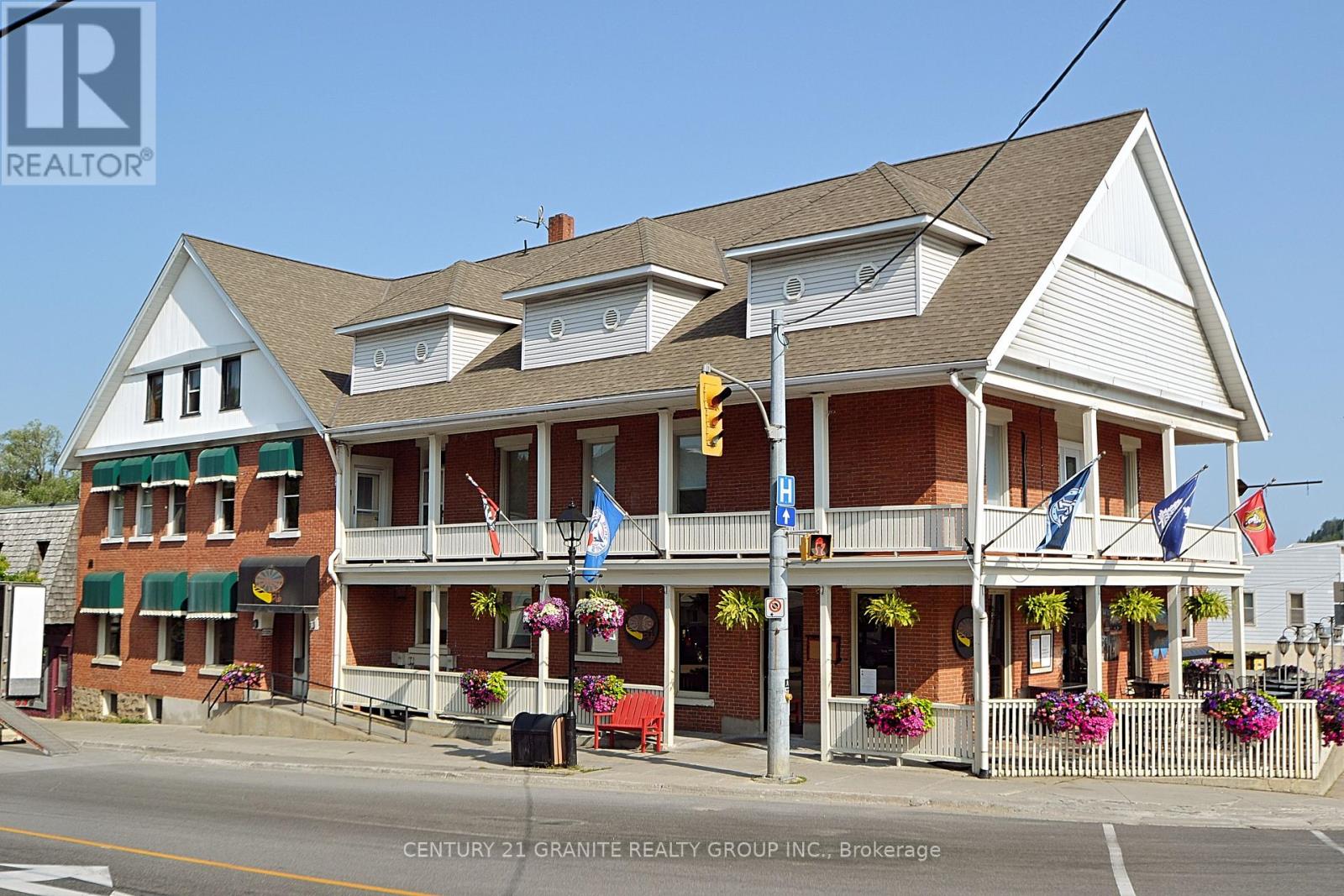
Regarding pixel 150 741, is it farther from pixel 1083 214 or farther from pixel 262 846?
pixel 1083 214

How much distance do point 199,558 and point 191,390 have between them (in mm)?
4504

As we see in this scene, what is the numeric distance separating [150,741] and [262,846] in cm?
1580

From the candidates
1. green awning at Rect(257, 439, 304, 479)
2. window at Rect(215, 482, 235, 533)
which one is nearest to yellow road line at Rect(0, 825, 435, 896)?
green awning at Rect(257, 439, 304, 479)

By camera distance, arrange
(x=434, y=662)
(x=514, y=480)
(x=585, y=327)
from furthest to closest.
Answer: (x=514, y=480), (x=585, y=327), (x=434, y=662)

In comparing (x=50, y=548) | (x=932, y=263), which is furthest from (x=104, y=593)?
(x=932, y=263)

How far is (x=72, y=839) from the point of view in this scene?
15203 mm

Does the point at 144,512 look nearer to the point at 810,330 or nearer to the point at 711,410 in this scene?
the point at 810,330

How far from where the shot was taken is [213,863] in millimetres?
13500

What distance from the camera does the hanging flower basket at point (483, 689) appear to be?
2620cm

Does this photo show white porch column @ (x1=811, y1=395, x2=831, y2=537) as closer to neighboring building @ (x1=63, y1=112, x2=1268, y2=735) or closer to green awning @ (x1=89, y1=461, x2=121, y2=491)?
neighboring building @ (x1=63, y1=112, x2=1268, y2=735)

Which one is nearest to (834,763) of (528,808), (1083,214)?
(528,808)

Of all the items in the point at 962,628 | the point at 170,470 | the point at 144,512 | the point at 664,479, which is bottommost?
the point at 962,628

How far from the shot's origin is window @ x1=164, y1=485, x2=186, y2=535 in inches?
1398

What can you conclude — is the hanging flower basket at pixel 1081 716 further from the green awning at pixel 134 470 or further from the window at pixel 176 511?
the green awning at pixel 134 470
